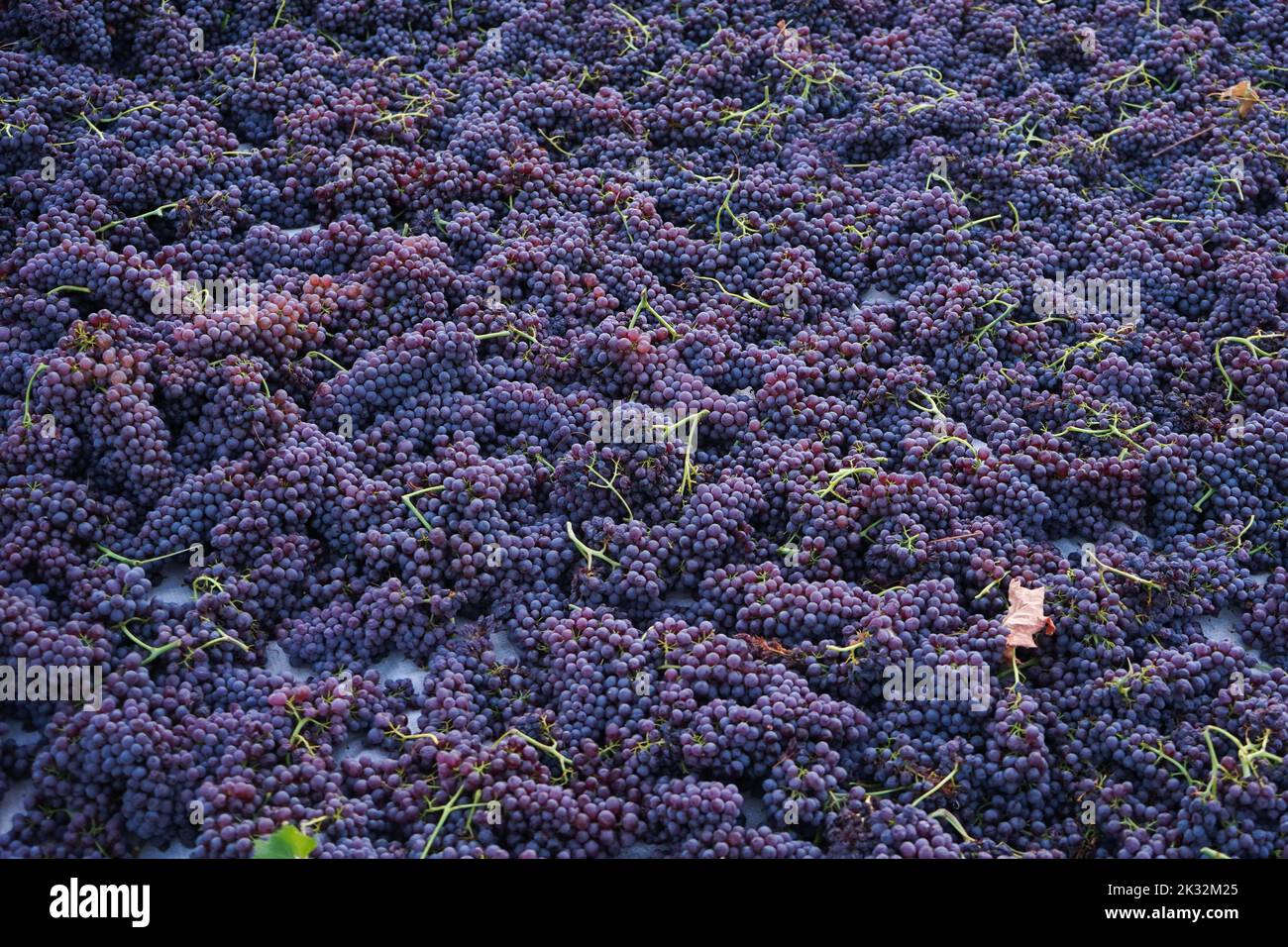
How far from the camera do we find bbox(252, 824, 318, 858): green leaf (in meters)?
2.59

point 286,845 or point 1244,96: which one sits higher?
point 1244,96

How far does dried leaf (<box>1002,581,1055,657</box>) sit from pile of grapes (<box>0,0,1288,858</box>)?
0.02 metres

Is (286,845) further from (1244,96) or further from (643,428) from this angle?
(1244,96)

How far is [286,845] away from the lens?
2.60m

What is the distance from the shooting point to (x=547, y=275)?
374 centimetres

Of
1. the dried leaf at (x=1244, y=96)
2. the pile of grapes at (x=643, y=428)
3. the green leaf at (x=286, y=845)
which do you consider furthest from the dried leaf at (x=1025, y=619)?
the dried leaf at (x=1244, y=96)

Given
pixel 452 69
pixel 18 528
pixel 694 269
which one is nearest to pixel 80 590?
pixel 18 528

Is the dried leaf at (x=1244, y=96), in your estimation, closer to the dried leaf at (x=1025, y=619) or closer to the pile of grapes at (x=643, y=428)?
the pile of grapes at (x=643, y=428)

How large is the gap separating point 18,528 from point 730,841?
1.94 metres

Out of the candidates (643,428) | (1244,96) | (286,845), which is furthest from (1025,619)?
(1244,96)

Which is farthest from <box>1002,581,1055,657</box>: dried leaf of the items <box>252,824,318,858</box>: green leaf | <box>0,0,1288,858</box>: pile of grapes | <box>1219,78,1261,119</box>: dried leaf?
<box>1219,78,1261,119</box>: dried leaf

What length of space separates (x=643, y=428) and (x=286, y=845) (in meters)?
1.43
